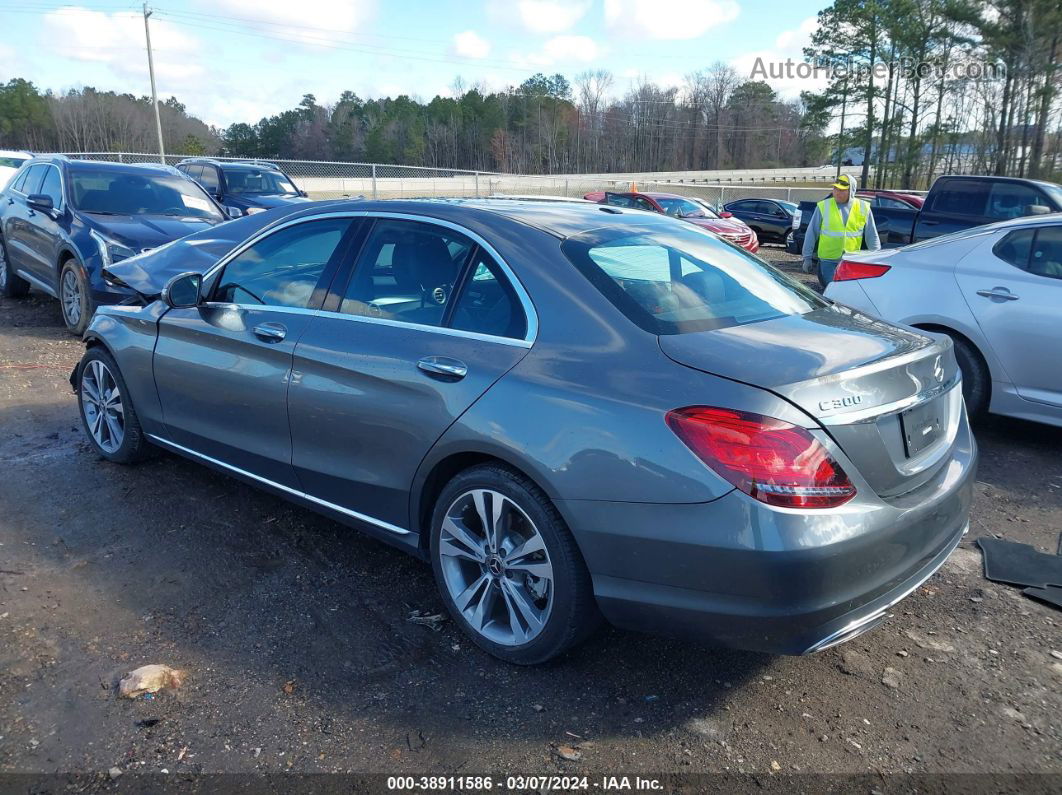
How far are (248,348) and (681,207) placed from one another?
56.0 ft

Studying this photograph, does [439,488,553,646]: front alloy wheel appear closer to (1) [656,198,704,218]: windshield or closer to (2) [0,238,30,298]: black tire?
(2) [0,238,30,298]: black tire

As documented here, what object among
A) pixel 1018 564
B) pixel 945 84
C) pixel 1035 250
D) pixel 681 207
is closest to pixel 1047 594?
pixel 1018 564

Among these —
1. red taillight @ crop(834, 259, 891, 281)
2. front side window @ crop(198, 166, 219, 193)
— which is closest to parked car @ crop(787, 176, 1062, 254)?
red taillight @ crop(834, 259, 891, 281)

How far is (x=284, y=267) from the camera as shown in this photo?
4.07 meters

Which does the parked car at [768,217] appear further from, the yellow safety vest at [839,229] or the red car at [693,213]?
the yellow safety vest at [839,229]

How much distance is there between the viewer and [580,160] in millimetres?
85938

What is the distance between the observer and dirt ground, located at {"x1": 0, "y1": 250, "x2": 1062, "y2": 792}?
262 centimetres

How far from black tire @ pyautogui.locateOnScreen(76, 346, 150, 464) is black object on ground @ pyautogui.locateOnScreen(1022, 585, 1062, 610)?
15.4 ft

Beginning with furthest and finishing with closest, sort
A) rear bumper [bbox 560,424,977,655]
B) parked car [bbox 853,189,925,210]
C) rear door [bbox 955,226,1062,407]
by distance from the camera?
parked car [bbox 853,189,925,210]
rear door [bbox 955,226,1062,407]
rear bumper [bbox 560,424,977,655]

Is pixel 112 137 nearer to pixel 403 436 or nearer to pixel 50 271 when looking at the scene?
pixel 50 271

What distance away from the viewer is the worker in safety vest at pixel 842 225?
863cm

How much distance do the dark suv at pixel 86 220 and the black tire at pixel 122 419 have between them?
2779mm

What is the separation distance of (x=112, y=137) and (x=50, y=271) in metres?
67.6

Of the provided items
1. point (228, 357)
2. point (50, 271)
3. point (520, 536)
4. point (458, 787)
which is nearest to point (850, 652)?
point (520, 536)
